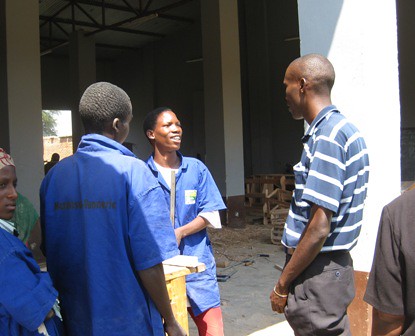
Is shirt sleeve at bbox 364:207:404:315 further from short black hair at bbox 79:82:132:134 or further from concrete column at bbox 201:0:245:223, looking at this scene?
concrete column at bbox 201:0:245:223

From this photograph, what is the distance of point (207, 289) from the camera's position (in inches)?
118

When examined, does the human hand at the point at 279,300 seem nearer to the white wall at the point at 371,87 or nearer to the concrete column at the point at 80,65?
the white wall at the point at 371,87

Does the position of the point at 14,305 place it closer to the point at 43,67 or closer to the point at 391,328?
the point at 391,328

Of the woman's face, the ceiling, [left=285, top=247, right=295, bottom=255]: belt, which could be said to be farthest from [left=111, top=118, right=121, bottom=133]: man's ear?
the ceiling

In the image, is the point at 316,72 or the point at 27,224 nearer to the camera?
the point at 316,72

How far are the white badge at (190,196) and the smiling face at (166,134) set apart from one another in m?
0.34

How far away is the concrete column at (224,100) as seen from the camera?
1026 centimetres

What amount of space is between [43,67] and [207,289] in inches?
797

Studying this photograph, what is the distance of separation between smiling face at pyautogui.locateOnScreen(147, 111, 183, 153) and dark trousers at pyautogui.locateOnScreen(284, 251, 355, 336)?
1387mm

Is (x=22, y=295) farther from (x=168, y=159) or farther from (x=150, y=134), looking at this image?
(x=150, y=134)

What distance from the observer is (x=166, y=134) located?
324 centimetres

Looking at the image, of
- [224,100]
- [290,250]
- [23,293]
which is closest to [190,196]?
[290,250]

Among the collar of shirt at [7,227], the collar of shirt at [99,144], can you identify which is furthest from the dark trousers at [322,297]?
the collar of shirt at [7,227]

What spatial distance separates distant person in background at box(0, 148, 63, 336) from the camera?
5.60 feet
